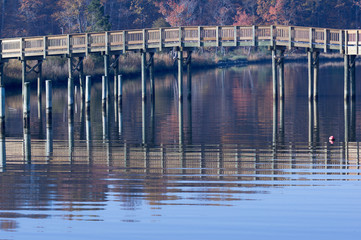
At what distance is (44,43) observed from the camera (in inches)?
1822

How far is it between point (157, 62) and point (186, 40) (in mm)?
27931

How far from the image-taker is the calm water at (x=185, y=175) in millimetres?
18391

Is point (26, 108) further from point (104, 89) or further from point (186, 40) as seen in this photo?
point (186, 40)

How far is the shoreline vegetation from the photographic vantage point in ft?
200

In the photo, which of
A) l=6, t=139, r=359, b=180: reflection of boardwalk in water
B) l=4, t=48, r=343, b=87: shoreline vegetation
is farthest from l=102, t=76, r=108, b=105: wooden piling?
l=6, t=139, r=359, b=180: reflection of boardwalk in water

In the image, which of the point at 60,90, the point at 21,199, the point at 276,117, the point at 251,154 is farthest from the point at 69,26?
the point at 21,199

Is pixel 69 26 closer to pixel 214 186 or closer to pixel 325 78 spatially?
pixel 325 78

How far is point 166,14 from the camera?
110m

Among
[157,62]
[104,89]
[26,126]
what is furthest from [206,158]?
[157,62]

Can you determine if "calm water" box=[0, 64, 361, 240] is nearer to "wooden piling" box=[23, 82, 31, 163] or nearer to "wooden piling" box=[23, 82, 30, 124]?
"wooden piling" box=[23, 82, 31, 163]

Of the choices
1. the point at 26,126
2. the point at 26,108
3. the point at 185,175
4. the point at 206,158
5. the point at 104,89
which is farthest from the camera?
the point at 104,89

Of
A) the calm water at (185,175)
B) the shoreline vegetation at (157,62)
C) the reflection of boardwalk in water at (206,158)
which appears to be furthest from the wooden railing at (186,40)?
the reflection of boardwalk in water at (206,158)

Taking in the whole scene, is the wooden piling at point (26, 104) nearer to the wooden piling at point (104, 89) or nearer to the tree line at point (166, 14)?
the wooden piling at point (104, 89)

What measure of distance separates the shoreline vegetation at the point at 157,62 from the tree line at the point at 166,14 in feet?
21.0
